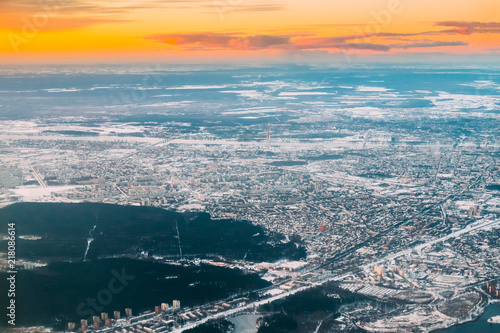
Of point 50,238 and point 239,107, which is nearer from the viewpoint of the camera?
point 50,238

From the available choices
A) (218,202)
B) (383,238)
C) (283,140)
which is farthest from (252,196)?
(283,140)

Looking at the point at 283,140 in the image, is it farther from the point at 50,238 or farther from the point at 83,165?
the point at 50,238

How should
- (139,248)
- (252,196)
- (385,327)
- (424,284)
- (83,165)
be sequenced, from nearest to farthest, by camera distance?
1. (385,327)
2. (424,284)
3. (139,248)
4. (252,196)
5. (83,165)

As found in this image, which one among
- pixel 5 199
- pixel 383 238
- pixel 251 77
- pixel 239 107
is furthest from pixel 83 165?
pixel 251 77

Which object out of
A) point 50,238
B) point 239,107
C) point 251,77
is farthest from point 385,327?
point 251,77

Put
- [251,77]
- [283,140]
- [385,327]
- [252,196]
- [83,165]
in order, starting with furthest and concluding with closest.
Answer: [251,77]
[283,140]
[83,165]
[252,196]
[385,327]

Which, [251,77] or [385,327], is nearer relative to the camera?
[385,327]

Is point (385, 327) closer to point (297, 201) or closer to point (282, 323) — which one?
point (282, 323)

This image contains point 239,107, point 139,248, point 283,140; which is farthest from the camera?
point 239,107

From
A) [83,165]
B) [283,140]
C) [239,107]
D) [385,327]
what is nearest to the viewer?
[385,327]
